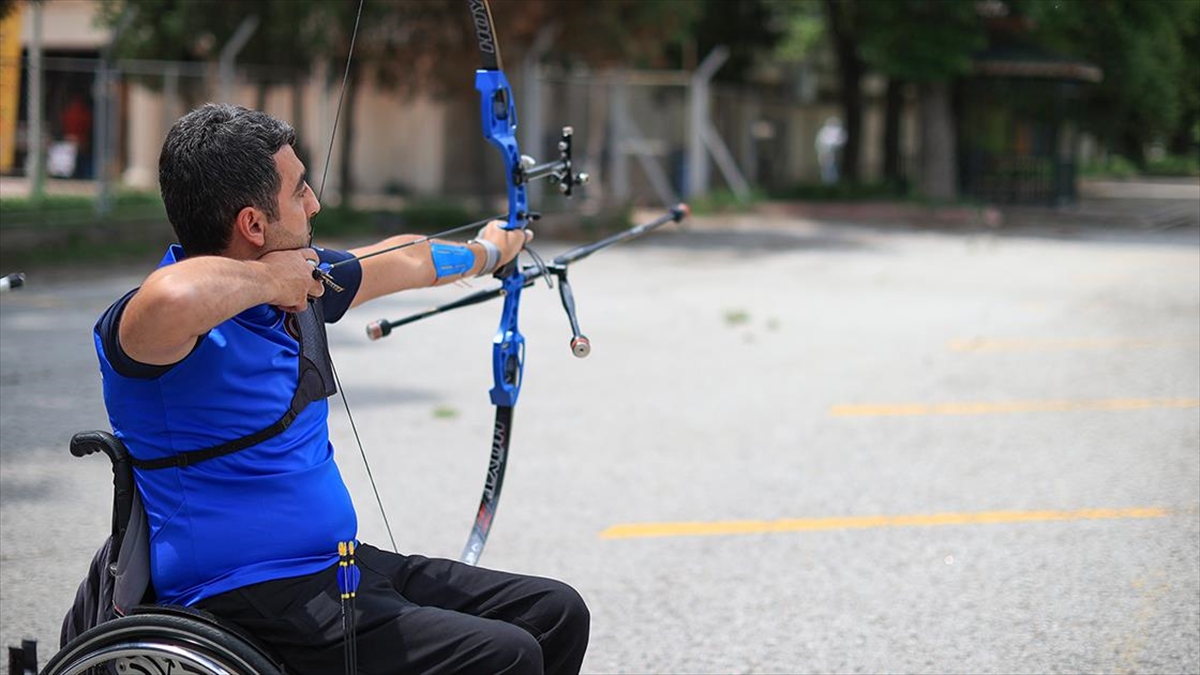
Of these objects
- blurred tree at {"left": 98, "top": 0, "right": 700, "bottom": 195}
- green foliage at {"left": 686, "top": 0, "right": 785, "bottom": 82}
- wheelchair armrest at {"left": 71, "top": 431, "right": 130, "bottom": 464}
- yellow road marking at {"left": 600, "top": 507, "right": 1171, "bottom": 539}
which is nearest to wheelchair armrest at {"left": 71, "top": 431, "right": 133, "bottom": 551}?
wheelchair armrest at {"left": 71, "top": 431, "right": 130, "bottom": 464}

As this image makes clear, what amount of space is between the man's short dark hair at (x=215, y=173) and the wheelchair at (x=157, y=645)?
0.46m

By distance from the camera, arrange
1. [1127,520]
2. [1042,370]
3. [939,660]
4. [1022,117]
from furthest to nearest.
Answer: [1022,117] < [1042,370] < [1127,520] < [939,660]

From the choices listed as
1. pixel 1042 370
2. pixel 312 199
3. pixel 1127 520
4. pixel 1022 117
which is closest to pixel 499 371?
pixel 312 199

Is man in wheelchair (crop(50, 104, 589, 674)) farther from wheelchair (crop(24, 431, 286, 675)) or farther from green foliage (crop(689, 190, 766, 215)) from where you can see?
green foliage (crop(689, 190, 766, 215))

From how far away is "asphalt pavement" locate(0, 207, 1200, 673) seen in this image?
15.5ft

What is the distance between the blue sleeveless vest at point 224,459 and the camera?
2.65 m

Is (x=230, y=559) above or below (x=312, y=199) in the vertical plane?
below

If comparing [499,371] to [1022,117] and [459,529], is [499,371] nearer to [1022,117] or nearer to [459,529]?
[459,529]

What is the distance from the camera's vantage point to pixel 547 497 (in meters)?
6.40

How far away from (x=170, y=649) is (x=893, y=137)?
3022 centimetres

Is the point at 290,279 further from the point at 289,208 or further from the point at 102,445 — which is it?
the point at 102,445

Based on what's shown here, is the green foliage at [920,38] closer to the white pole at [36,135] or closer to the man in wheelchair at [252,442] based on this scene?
the white pole at [36,135]

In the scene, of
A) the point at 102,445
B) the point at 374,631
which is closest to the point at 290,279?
the point at 102,445

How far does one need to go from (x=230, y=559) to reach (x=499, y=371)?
4.09ft
